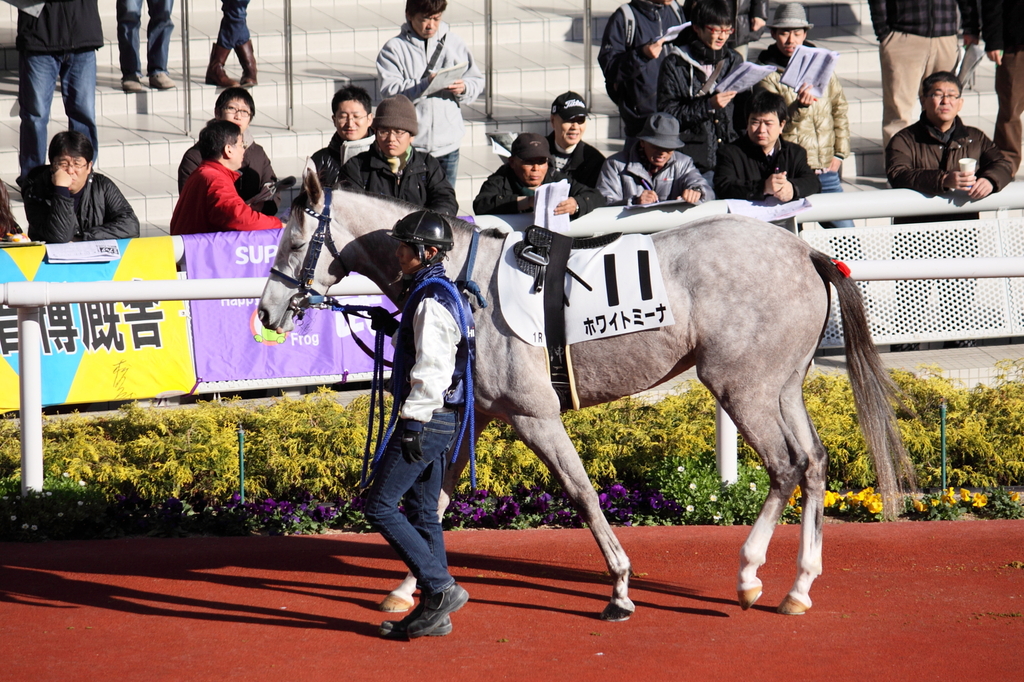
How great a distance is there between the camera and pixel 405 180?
24.5 ft

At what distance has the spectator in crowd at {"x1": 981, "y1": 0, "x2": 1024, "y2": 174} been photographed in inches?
391

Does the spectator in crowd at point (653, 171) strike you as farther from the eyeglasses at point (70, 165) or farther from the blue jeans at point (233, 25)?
the blue jeans at point (233, 25)

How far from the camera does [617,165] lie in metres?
7.80

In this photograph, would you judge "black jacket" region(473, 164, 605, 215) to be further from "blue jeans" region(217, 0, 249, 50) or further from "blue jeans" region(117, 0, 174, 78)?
"blue jeans" region(117, 0, 174, 78)

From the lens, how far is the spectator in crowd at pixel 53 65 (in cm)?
994

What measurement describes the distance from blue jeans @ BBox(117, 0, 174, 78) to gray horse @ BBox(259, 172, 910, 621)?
8151mm

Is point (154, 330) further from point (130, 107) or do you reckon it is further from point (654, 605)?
point (130, 107)

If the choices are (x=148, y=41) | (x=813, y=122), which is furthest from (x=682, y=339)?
(x=148, y=41)

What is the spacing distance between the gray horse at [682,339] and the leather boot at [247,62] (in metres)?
8.01

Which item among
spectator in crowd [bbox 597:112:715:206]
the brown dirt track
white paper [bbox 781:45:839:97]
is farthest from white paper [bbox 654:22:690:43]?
the brown dirt track

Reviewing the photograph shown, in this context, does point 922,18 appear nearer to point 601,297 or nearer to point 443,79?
point 443,79

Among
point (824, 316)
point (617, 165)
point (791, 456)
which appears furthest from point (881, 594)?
point (617, 165)

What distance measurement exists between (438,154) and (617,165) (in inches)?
93.5

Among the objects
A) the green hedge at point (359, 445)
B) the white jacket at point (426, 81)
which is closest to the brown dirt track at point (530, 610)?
the green hedge at point (359, 445)
